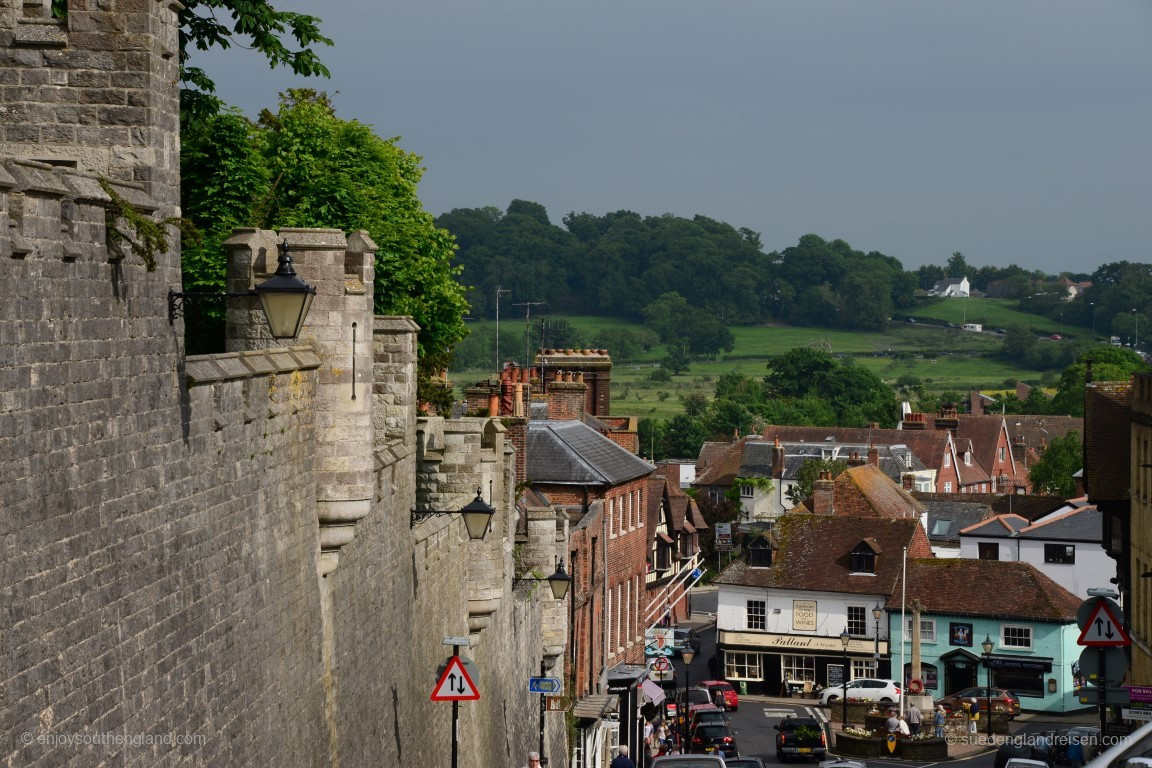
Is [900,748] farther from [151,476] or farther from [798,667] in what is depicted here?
[151,476]

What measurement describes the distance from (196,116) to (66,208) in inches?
546

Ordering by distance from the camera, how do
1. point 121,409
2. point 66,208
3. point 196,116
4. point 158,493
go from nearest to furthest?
point 66,208 → point 121,409 → point 158,493 → point 196,116

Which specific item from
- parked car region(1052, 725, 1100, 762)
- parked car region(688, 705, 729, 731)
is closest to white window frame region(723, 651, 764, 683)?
parked car region(688, 705, 729, 731)

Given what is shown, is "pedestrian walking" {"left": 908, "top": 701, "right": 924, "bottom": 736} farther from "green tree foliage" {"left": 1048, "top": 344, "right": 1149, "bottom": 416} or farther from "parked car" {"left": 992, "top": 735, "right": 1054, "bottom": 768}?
"green tree foliage" {"left": 1048, "top": 344, "right": 1149, "bottom": 416}

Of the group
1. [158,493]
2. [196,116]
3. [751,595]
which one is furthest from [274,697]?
[751,595]

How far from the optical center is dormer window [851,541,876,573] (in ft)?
224

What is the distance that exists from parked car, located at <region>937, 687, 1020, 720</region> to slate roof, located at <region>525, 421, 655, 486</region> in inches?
648

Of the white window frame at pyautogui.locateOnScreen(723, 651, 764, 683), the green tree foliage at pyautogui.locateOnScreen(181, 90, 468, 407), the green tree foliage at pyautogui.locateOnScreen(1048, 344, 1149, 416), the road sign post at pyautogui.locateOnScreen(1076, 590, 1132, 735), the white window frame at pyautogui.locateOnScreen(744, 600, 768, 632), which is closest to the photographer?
the road sign post at pyautogui.locateOnScreen(1076, 590, 1132, 735)

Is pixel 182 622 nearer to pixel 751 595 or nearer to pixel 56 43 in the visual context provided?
pixel 56 43

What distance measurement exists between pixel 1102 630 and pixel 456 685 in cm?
689

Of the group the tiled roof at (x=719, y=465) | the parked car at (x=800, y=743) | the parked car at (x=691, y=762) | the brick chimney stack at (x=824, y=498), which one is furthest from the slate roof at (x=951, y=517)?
the parked car at (x=691, y=762)

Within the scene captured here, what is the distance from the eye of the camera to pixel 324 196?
26.7 m

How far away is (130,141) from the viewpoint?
10.5 meters

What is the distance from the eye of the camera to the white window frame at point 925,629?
6656 cm
